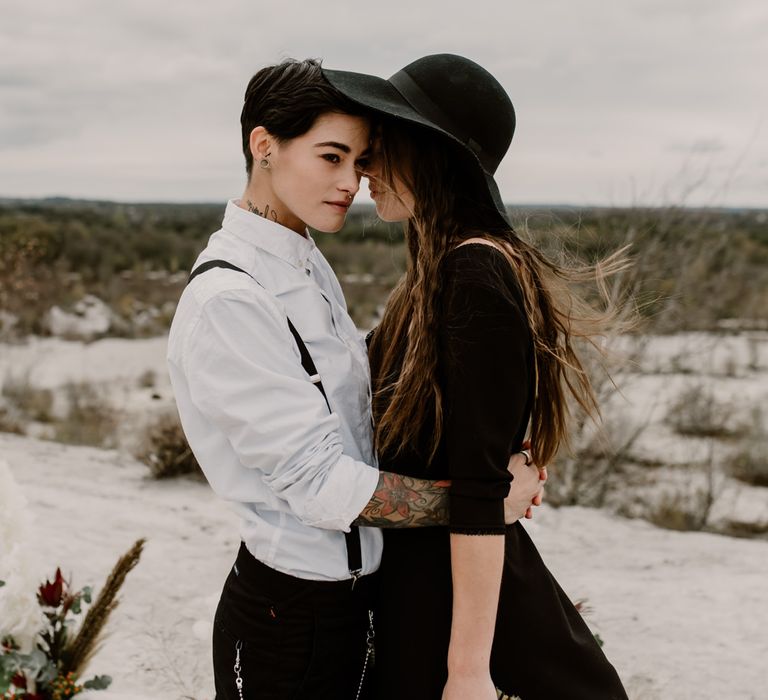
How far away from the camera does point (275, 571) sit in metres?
1.67

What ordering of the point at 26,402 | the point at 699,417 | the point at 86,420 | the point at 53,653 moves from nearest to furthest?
the point at 53,653
the point at 699,417
the point at 86,420
the point at 26,402

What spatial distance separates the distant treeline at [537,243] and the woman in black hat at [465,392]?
349 mm

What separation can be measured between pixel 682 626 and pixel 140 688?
2888 millimetres

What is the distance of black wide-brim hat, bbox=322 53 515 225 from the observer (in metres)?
1.66

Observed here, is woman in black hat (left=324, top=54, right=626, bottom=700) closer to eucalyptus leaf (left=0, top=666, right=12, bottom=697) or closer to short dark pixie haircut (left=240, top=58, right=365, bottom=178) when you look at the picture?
short dark pixie haircut (left=240, top=58, right=365, bottom=178)

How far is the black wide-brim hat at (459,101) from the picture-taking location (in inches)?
65.5

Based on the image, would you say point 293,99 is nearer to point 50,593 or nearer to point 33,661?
point 50,593

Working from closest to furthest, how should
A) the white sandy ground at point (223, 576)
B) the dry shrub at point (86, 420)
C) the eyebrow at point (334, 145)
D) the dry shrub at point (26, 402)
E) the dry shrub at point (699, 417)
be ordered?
the eyebrow at point (334, 145), the white sandy ground at point (223, 576), the dry shrub at point (699, 417), the dry shrub at point (86, 420), the dry shrub at point (26, 402)

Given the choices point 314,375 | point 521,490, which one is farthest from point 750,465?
point 314,375

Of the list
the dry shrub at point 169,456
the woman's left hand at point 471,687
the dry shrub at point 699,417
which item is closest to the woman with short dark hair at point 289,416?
the woman's left hand at point 471,687

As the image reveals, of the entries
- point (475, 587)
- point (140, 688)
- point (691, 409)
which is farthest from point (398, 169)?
point (691, 409)

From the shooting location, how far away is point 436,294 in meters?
1.63

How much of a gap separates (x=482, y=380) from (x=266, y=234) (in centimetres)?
59

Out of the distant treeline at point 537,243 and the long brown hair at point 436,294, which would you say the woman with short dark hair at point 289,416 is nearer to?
the long brown hair at point 436,294
